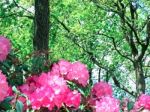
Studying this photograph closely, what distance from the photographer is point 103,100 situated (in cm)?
293

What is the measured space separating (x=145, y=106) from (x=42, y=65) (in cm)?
119

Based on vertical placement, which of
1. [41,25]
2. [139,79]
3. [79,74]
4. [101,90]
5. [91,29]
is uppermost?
[91,29]

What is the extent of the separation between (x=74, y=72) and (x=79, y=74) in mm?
42

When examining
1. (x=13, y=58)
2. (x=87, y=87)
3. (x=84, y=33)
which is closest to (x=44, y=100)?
(x=87, y=87)

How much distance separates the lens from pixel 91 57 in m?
29.2

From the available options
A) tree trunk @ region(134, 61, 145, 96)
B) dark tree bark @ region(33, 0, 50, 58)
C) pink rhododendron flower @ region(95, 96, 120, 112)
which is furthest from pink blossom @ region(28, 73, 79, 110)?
tree trunk @ region(134, 61, 145, 96)

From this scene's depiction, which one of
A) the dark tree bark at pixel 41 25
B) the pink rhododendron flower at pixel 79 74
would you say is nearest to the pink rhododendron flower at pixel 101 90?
the pink rhododendron flower at pixel 79 74

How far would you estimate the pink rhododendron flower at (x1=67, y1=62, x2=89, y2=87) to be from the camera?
340 centimetres

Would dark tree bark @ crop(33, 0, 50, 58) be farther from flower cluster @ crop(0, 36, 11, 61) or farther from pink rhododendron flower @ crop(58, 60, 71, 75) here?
pink rhododendron flower @ crop(58, 60, 71, 75)

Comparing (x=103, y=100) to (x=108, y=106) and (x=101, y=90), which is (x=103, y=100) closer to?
(x=108, y=106)

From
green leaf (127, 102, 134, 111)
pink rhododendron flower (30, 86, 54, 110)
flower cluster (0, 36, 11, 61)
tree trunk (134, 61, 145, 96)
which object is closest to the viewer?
pink rhododendron flower (30, 86, 54, 110)

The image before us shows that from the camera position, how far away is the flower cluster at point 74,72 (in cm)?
341

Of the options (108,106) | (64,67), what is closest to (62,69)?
(64,67)

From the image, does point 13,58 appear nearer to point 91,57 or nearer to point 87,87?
point 87,87
